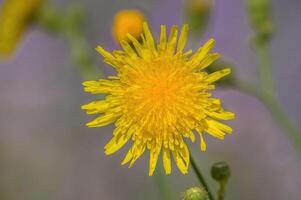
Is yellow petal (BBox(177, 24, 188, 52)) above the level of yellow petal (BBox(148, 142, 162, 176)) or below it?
above

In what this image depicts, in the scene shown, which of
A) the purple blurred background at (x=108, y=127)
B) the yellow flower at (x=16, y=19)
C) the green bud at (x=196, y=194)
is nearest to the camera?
the green bud at (x=196, y=194)

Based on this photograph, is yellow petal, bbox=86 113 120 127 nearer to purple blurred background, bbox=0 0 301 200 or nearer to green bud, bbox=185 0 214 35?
green bud, bbox=185 0 214 35

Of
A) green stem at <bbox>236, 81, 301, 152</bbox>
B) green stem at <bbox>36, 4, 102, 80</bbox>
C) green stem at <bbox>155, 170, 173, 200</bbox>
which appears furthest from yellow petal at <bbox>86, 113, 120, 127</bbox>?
green stem at <bbox>36, 4, 102, 80</bbox>

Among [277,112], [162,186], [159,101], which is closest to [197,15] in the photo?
[277,112]

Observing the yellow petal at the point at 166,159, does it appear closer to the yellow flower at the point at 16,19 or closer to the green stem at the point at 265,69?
the green stem at the point at 265,69

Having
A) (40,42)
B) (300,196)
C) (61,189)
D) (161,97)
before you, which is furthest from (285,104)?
(161,97)

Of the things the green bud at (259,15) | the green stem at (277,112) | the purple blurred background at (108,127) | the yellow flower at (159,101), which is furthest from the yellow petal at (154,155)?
the purple blurred background at (108,127)
